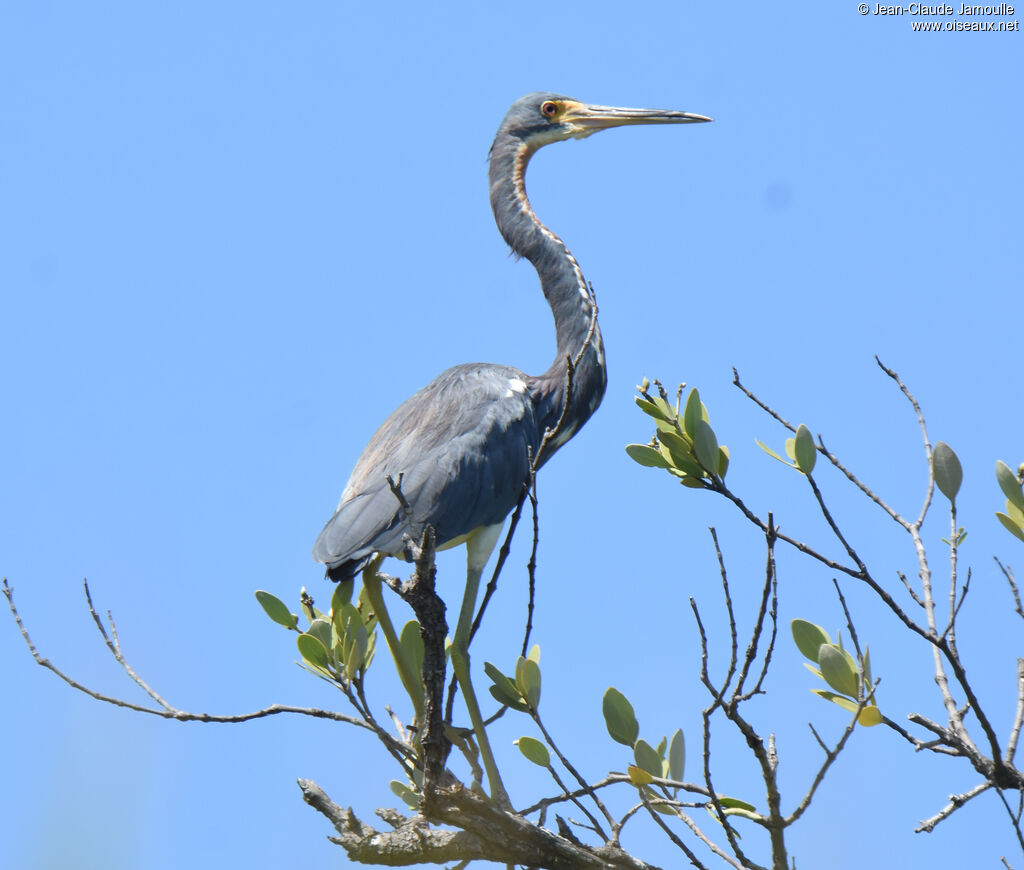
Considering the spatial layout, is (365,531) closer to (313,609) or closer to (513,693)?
(313,609)

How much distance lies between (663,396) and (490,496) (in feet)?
5.04

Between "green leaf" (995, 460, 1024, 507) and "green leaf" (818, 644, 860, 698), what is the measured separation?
0.63 m

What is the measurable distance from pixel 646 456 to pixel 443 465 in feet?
4.62

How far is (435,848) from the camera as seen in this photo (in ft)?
10.7

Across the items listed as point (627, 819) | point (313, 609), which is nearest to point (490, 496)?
Result: point (313, 609)

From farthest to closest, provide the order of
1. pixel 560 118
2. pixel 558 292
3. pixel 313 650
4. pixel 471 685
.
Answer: pixel 560 118, pixel 558 292, pixel 471 685, pixel 313 650

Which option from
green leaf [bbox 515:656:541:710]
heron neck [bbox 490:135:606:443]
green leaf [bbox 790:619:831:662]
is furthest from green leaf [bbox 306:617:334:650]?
heron neck [bbox 490:135:606:443]

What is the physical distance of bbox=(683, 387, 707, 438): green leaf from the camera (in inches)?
129

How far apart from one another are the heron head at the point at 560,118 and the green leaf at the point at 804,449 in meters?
3.56

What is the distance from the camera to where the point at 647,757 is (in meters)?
3.15

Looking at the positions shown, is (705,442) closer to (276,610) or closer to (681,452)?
(681,452)

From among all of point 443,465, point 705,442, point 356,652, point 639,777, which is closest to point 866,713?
point 639,777

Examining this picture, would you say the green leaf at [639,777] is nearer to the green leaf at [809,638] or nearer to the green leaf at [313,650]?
the green leaf at [809,638]

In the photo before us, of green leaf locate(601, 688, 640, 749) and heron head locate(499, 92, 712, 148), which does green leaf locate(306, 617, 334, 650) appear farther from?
heron head locate(499, 92, 712, 148)
